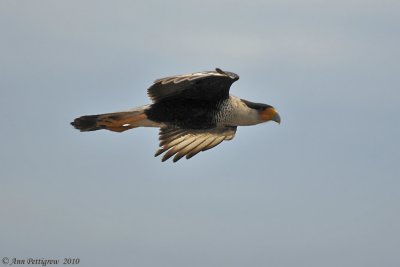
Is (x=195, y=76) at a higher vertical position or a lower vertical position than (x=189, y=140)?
lower

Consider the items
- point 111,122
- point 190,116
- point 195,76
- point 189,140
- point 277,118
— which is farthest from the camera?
point 189,140

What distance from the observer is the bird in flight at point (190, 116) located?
59.0 feet

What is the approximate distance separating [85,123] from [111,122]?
1.36ft

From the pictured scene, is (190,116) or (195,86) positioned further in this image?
(190,116)

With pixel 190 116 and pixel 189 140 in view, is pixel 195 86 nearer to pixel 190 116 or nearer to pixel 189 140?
pixel 190 116

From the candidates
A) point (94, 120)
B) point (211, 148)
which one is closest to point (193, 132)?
point (211, 148)

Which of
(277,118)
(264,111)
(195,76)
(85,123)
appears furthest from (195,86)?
(85,123)

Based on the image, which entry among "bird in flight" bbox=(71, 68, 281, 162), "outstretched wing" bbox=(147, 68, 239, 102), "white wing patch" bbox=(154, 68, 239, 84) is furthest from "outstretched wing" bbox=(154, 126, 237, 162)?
"white wing patch" bbox=(154, 68, 239, 84)

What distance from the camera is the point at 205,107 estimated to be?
1855 centimetres

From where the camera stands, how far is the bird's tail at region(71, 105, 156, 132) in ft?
61.6

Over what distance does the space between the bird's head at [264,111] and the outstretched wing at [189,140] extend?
78 cm

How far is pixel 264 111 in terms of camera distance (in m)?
19.1

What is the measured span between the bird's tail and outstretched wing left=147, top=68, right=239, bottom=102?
0.62 m

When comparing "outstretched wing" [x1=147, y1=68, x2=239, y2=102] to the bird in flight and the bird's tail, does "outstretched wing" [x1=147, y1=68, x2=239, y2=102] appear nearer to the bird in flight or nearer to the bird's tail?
the bird in flight
